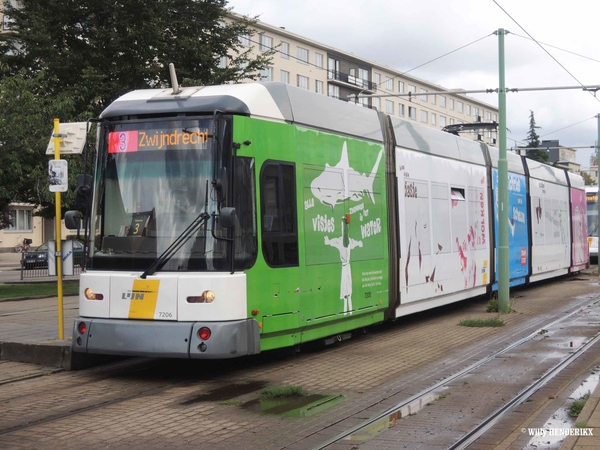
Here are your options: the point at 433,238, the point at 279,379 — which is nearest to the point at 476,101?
the point at 433,238

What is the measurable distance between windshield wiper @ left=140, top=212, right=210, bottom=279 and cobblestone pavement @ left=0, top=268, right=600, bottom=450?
1.34m

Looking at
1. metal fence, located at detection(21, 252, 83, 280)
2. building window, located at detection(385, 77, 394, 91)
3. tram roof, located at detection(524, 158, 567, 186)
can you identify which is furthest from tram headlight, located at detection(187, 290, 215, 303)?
building window, located at detection(385, 77, 394, 91)

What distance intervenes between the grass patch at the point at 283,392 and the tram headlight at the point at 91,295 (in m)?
2.36

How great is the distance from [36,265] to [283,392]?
28.0 meters

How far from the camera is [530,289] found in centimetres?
2398

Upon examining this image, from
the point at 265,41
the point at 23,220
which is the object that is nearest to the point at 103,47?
the point at 23,220

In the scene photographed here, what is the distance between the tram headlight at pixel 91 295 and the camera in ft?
31.7

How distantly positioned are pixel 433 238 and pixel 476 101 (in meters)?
92.0

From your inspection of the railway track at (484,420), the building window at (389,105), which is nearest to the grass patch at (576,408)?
the railway track at (484,420)

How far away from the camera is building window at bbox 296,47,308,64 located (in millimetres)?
72369

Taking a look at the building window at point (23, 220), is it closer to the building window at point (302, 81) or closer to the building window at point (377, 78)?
the building window at point (302, 81)

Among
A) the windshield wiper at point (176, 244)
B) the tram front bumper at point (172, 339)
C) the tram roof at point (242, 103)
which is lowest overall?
the tram front bumper at point (172, 339)

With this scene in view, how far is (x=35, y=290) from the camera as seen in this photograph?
24422mm

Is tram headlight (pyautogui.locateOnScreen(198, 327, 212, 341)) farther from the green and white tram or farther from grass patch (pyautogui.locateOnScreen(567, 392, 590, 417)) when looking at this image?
grass patch (pyautogui.locateOnScreen(567, 392, 590, 417))
